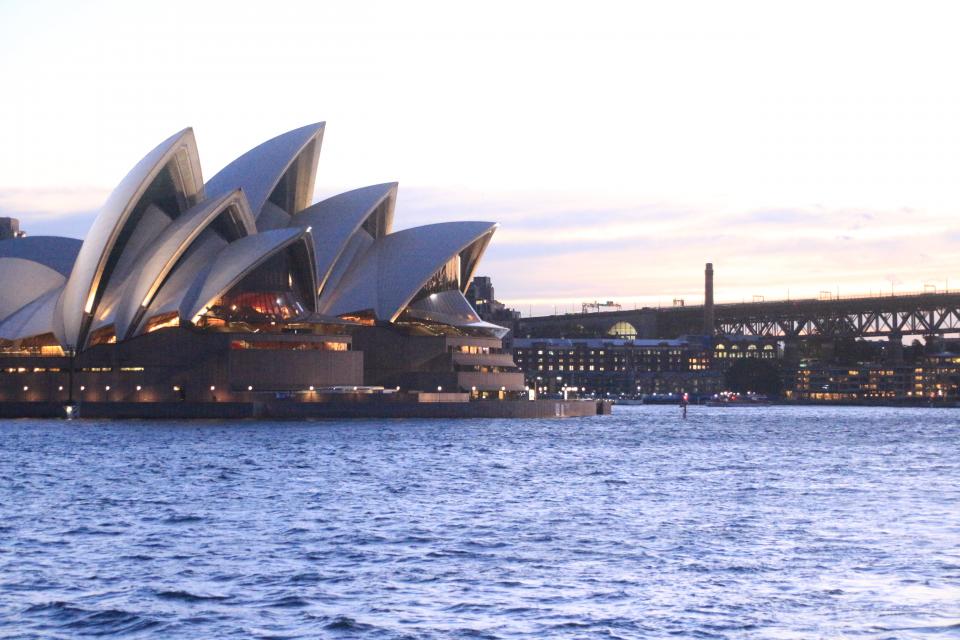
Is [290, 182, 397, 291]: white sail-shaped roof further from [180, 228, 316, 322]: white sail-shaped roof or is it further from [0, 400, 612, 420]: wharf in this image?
[0, 400, 612, 420]: wharf

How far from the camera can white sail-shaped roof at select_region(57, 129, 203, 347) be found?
66.2 meters

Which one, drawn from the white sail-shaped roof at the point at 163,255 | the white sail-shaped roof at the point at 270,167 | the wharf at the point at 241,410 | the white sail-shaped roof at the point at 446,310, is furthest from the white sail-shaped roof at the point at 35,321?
the white sail-shaped roof at the point at 446,310

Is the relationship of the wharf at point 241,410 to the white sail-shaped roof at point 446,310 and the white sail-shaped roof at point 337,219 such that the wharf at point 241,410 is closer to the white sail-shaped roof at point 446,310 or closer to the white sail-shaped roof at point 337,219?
the white sail-shaped roof at point 446,310

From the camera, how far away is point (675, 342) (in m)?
175

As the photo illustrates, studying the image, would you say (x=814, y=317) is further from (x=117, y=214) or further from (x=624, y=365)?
(x=117, y=214)

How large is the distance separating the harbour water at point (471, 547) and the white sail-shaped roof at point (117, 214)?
25.2 meters

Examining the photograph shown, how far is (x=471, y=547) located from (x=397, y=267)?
57.1 meters

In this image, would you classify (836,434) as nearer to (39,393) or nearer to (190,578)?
(39,393)

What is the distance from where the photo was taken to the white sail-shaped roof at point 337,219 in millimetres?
75500

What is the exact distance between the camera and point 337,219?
7631cm

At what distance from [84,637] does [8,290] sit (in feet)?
207

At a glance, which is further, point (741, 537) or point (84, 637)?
point (741, 537)

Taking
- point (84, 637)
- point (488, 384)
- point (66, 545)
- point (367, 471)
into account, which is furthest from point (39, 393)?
point (84, 637)

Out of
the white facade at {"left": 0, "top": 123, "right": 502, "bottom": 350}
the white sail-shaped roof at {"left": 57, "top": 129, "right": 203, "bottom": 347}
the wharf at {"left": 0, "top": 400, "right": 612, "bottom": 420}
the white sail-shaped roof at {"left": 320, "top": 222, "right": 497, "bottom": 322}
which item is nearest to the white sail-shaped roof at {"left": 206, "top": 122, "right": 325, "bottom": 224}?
the white facade at {"left": 0, "top": 123, "right": 502, "bottom": 350}
